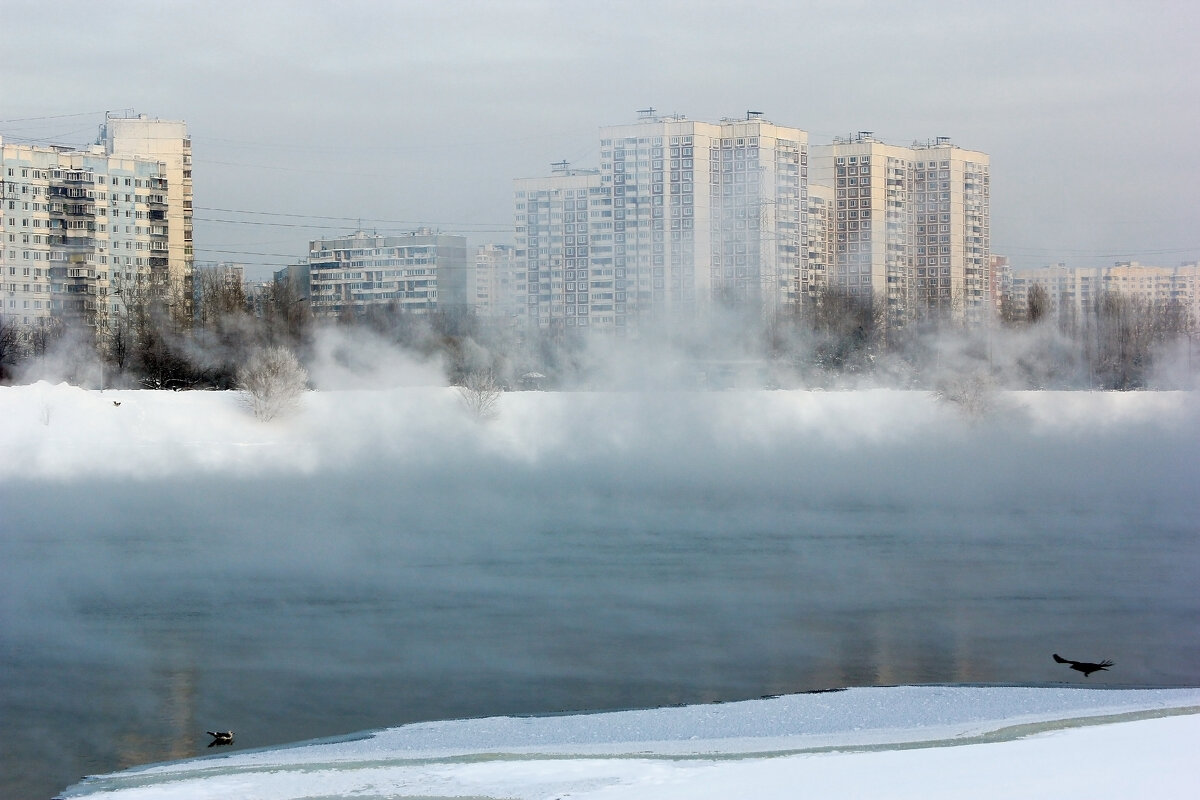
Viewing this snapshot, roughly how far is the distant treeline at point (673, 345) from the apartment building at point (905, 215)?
3.89 ft

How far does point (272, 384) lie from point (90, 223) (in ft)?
59.4

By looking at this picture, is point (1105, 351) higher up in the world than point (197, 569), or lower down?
higher up

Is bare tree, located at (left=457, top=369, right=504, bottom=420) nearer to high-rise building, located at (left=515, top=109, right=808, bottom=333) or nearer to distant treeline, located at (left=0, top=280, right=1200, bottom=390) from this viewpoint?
distant treeline, located at (left=0, top=280, right=1200, bottom=390)

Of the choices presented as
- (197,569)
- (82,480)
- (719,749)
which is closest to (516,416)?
(82,480)

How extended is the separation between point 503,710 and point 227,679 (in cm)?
266

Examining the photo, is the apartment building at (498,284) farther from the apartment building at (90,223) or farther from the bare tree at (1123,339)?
the bare tree at (1123,339)

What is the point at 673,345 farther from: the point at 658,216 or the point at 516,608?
the point at 516,608

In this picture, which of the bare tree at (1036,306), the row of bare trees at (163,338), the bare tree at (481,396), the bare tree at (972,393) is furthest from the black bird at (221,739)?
the bare tree at (1036,306)

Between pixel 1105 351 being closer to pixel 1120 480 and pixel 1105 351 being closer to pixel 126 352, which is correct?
pixel 1120 480

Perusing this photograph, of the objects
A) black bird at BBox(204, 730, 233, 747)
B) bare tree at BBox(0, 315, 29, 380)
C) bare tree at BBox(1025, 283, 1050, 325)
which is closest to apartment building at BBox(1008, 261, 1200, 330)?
bare tree at BBox(1025, 283, 1050, 325)

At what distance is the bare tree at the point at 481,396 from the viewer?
34.9 metres

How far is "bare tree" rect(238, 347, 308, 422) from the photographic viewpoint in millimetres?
31891

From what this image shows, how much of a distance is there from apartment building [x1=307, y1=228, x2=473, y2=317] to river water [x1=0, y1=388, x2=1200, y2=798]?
11.5 metres

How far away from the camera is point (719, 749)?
7117mm
